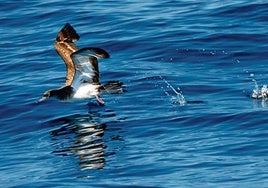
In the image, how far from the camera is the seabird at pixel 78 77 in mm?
14367

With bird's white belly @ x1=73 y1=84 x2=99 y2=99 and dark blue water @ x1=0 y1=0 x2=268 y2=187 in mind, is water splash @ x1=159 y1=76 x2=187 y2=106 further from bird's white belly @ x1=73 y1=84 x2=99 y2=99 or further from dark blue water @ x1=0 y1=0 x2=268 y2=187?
bird's white belly @ x1=73 y1=84 x2=99 y2=99

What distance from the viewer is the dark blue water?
1209 centimetres

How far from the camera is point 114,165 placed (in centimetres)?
1236

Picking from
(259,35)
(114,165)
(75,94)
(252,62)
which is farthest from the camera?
(259,35)

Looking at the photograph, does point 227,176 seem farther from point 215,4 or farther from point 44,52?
point 215,4

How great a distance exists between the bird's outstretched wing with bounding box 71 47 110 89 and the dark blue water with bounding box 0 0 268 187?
1.98 feet

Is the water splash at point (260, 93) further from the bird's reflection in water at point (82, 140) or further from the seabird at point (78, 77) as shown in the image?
the bird's reflection in water at point (82, 140)

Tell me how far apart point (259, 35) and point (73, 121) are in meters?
5.49

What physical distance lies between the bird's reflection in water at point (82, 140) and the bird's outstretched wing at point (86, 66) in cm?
58

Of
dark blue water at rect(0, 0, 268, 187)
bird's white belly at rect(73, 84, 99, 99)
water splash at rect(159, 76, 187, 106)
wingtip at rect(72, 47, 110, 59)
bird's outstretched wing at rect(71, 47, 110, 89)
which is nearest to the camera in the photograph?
dark blue water at rect(0, 0, 268, 187)

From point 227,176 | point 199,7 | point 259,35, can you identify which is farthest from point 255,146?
point 199,7

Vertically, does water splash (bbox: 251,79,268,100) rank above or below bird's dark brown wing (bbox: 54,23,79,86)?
below

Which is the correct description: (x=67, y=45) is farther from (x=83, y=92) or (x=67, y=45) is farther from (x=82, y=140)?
(x=82, y=140)

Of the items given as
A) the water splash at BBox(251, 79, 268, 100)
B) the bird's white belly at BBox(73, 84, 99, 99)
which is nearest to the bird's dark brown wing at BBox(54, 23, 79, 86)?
the bird's white belly at BBox(73, 84, 99, 99)
